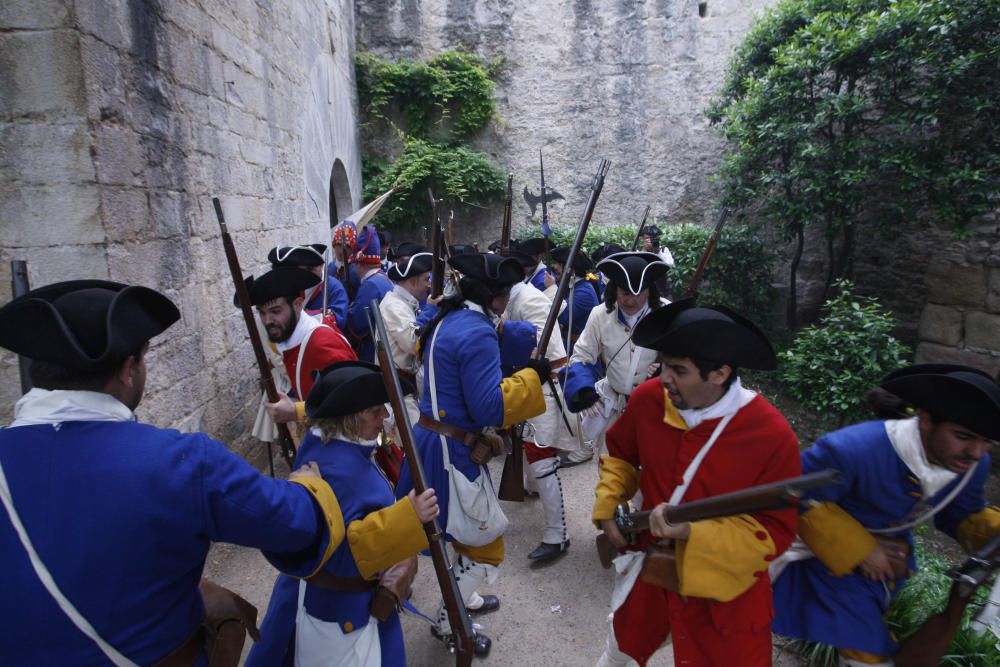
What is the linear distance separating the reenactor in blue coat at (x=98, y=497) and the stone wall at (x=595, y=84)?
10.6m

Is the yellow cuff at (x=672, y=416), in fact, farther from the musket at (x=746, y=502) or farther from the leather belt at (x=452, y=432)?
the leather belt at (x=452, y=432)

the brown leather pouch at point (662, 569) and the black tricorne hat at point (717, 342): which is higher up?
the black tricorne hat at point (717, 342)

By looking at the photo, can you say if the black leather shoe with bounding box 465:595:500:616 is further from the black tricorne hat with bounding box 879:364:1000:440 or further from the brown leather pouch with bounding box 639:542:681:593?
the black tricorne hat with bounding box 879:364:1000:440

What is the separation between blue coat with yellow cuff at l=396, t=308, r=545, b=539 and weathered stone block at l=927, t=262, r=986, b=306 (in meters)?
6.36

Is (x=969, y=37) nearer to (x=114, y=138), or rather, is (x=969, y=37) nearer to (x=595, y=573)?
(x=595, y=573)

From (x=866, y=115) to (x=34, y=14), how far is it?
31.5ft

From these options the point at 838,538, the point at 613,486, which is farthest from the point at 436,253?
the point at 838,538

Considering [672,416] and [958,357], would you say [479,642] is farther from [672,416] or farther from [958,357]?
[958,357]

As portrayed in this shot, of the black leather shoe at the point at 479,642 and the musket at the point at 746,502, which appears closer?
the musket at the point at 746,502

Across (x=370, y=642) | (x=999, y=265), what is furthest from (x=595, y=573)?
(x=999, y=265)

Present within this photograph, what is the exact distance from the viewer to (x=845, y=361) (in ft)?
19.1

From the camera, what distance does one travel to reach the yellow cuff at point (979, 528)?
7.32ft

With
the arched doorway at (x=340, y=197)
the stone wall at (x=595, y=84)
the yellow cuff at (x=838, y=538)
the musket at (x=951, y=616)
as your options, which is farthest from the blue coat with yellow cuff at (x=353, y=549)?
the stone wall at (x=595, y=84)

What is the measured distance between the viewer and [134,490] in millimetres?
1394
